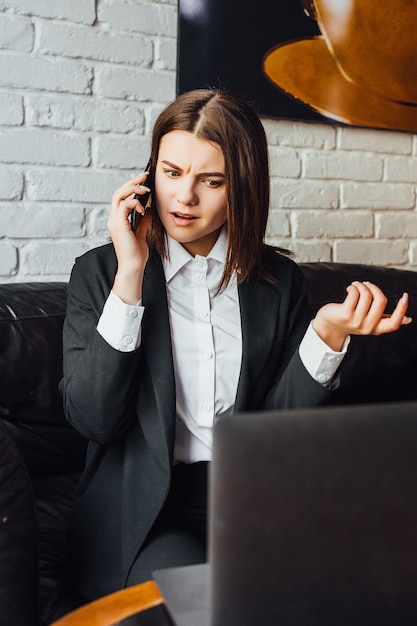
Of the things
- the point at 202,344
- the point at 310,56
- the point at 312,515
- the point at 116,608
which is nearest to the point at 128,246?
the point at 202,344

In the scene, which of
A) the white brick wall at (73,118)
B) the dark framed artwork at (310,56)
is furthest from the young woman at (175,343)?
the dark framed artwork at (310,56)

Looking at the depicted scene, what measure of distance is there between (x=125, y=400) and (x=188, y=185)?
14.3 inches

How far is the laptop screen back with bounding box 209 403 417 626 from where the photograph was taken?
0.46m

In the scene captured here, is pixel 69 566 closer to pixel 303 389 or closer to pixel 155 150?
pixel 303 389

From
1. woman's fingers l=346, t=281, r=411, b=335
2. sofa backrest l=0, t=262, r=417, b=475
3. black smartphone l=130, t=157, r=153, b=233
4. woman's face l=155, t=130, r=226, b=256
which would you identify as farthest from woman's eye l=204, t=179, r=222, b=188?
sofa backrest l=0, t=262, r=417, b=475

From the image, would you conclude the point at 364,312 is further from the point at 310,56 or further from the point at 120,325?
the point at 310,56

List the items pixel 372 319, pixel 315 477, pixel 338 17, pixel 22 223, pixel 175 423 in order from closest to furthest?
1. pixel 315 477
2. pixel 372 319
3. pixel 175 423
4. pixel 22 223
5. pixel 338 17

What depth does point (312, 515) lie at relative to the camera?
0.47 m

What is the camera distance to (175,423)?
1149 mm

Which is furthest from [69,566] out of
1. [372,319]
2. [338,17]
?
[338,17]

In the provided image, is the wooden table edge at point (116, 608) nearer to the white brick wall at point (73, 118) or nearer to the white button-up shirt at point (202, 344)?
the white button-up shirt at point (202, 344)

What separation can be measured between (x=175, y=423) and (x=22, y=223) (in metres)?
0.74

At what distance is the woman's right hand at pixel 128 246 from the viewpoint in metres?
1.11

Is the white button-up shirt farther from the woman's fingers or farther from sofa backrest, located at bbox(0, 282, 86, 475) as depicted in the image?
sofa backrest, located at bbox(0, 282, 86, 475)
